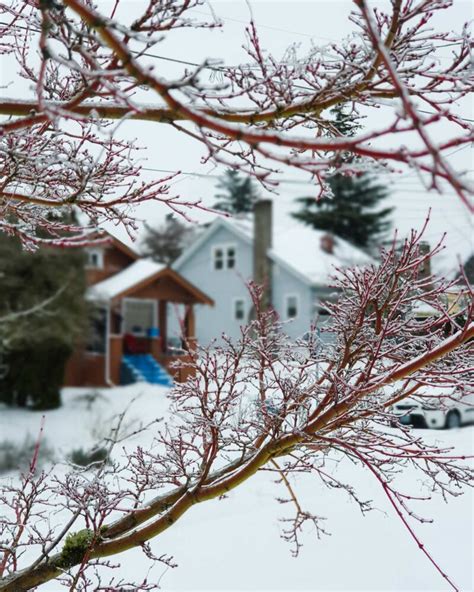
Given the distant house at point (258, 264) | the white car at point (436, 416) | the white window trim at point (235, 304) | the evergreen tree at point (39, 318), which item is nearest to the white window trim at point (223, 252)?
the distant house at point (258, 264)

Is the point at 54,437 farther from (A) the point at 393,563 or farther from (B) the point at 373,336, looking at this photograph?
(B) the point at 373,336

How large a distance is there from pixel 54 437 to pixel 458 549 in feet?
33.6

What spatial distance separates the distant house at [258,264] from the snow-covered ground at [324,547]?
11687 millimetres

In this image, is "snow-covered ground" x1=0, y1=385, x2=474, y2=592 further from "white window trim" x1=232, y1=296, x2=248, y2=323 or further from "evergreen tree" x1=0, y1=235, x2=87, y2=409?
"white window trim" x1=232, y1=296, x2=248, y2=323

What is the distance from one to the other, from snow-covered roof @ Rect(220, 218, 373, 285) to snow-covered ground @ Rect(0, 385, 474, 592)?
1263 cm

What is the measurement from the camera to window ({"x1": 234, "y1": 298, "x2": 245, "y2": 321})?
69.4ft

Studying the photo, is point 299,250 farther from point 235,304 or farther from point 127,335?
point 127,335

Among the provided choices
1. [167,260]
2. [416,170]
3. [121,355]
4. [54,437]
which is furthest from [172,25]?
[167,260]

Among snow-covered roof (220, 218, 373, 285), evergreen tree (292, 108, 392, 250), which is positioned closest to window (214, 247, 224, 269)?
snow-covered roof (220, 218, 373, 285)

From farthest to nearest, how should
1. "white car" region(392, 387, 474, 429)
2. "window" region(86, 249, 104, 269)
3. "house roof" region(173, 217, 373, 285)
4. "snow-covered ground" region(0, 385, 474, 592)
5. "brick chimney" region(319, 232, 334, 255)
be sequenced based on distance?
1. "brick chimney" region(319, 232, 334, 255)
2. "house roof" region(173, 217, 373, 285)
3. "window" region(86, 249, 104, 269)
4. "snow-covered ground" region(0, 385, 474, 592)
5. "white car" region(392, 387, 474, 429)

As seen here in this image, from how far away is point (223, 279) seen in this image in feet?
71.4

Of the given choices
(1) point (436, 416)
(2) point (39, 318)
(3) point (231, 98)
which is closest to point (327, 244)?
(2) point (39, 318)

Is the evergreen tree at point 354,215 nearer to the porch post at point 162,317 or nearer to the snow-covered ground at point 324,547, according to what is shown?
the porch post at point 162,317

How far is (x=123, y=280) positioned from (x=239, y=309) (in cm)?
454
